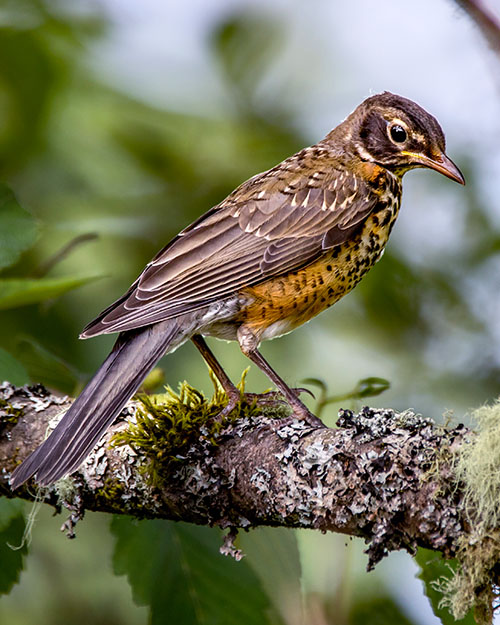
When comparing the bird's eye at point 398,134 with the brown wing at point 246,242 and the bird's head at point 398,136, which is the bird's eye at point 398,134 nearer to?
the bird's head at point 398,136

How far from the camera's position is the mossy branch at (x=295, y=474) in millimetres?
2189

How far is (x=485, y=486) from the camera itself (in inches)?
82.7

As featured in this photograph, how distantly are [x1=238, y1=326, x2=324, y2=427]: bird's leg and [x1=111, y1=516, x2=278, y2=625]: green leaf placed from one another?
0.58 meters

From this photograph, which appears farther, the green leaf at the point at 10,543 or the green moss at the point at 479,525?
the green leaf at the point at 10,543

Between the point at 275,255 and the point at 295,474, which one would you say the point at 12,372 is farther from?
the point at 275,255

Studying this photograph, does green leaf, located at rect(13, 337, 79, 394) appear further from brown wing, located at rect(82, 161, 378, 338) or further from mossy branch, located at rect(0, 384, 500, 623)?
brown wing, located at rect(82, 161, 378, 338)

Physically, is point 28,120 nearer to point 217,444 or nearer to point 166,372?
point 166,372

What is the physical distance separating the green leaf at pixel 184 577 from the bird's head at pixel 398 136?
2038 mm

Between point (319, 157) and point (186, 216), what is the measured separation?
3.06 ft

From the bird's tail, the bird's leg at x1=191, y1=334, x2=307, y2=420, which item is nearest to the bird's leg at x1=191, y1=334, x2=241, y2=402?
the bird's leg at x1=191, y1=334, x2=307, y2=420

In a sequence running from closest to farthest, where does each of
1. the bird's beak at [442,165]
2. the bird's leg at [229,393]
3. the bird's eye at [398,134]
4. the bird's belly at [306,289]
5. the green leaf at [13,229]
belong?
the green leaf at [13,229]
the bird's leg at [229,393]
the bird's belly at [306,289]
the bird's beak at [442,165]
the bird's eye at [398,134]

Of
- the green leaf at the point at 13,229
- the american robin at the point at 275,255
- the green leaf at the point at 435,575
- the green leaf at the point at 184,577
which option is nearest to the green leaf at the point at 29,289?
the green leaf at the point at 13,229

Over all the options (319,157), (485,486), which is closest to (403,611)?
(485,486)

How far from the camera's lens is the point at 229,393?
3371mm
